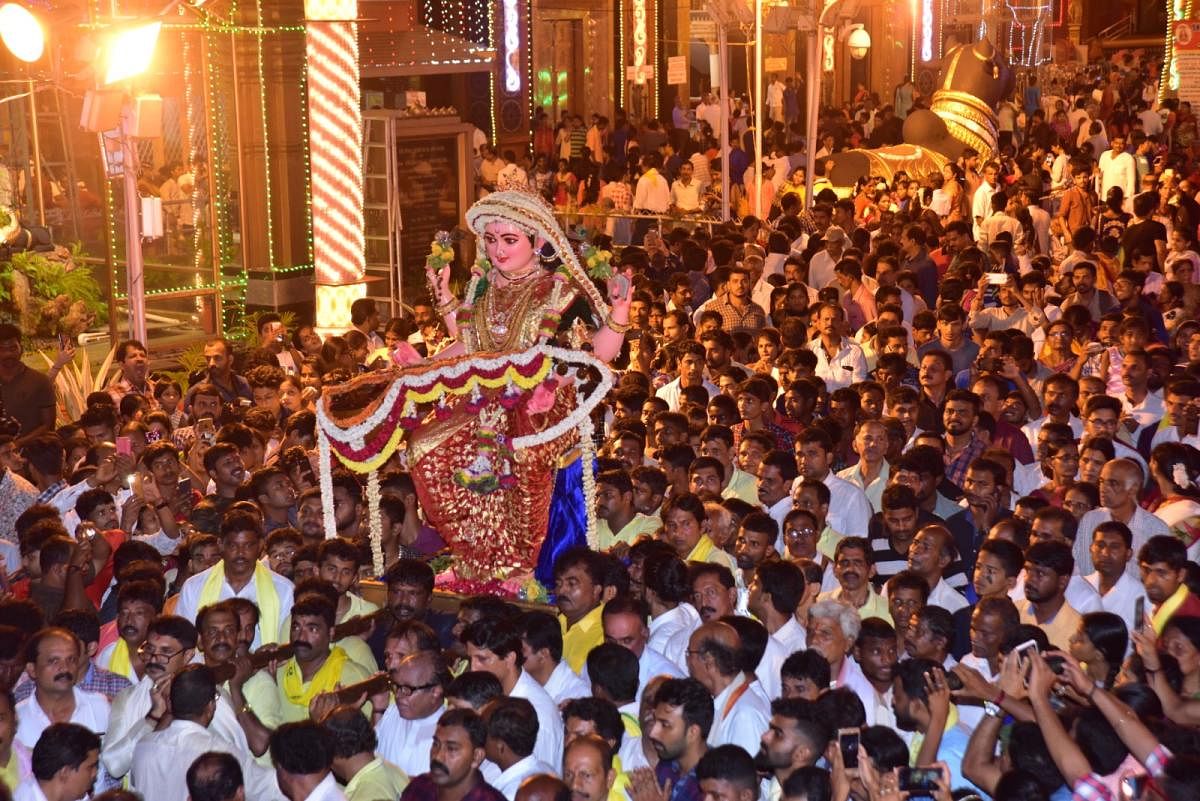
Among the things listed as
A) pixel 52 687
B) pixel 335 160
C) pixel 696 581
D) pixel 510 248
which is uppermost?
pixel 335 160

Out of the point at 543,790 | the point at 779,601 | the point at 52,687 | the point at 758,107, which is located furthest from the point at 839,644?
the point at 758,107

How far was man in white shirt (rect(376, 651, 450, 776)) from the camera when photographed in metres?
5.88

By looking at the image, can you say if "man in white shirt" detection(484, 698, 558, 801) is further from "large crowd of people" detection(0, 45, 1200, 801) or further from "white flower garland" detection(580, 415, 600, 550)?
"white flower garland" detection(580, 415, 600, 550)

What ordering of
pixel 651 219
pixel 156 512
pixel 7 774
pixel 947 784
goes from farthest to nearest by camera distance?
1. pixel 651 219
2. pixel 156 512
3. pixel 7 774
4. pixel 947 784

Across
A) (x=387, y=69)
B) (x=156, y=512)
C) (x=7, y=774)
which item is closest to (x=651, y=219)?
(x=387, y=69)

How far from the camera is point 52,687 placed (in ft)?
20.1

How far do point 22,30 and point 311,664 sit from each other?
7126mm

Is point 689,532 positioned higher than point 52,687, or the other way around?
point 689,532

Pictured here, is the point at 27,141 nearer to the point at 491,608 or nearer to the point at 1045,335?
the point at 1045,335

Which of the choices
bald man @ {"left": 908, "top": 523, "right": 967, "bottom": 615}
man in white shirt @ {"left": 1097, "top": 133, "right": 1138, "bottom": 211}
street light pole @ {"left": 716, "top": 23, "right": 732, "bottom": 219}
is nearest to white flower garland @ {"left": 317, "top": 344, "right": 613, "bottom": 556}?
bald man @ {"left": 908, "top": 523, "right": 967, "bottom": 615}

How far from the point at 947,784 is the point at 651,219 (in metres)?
13.1

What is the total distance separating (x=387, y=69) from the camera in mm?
18094

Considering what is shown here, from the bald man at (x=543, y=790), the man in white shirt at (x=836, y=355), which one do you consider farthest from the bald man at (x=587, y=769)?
the man in white shirt at (x=836, y=355)

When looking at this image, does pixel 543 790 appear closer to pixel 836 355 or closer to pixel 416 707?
pixel 416 707
